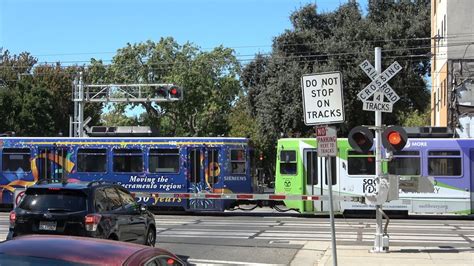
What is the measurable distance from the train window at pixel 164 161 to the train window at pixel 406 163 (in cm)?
809

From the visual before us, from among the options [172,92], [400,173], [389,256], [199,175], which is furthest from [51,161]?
[389,256]

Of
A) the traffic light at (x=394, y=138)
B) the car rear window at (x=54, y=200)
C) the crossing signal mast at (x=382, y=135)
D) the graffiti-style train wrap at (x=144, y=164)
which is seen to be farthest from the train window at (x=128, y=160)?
the traffic light at (x=394, y=138)

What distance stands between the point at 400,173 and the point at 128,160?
10.4 metres

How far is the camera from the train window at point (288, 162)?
21750mm

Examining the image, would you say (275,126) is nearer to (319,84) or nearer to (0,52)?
(319,84)

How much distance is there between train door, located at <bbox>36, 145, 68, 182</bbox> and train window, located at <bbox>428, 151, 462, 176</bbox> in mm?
14045

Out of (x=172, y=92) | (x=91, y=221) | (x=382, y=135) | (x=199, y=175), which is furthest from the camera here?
(x=172, y=92)

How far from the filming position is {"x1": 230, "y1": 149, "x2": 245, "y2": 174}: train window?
22.1 m

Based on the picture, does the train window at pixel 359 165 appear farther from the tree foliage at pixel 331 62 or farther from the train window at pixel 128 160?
the tree foliage at pixel 331 62

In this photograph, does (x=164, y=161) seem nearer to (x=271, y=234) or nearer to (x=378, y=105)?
(x=271, y=234)

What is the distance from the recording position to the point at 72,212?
10.3 metres

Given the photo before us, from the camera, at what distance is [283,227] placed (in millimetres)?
17656

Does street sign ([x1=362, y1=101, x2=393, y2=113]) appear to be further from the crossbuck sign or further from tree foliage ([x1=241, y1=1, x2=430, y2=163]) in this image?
tree foliage ([x1=241, y1=1, x2=430, y2=163])

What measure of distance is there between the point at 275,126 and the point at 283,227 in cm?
2045
